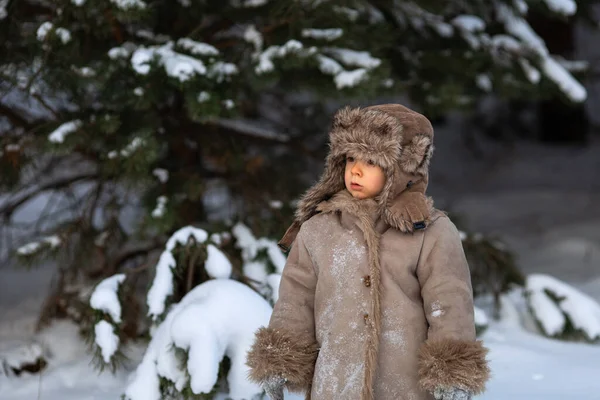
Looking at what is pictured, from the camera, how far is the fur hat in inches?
90.1

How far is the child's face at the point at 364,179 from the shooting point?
2363 mm

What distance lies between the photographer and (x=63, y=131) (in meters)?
3.38

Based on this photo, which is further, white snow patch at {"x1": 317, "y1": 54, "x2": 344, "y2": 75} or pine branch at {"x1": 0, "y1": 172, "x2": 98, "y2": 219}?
pine branch at {"x1": 0, "y1": 172, "x2": 98, "y2": 219}

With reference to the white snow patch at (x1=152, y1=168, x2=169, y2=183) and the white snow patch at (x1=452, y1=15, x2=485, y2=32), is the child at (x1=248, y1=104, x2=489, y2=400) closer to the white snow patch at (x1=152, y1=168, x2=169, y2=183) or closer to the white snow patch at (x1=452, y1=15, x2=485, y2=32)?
the white snow patch at (x1=152, y1=168, x2=169, y2=183)

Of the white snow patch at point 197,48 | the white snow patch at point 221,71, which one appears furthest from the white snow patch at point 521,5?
the white snow patch at point 197,48

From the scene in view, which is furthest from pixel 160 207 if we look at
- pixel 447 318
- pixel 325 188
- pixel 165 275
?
pixel 447 318

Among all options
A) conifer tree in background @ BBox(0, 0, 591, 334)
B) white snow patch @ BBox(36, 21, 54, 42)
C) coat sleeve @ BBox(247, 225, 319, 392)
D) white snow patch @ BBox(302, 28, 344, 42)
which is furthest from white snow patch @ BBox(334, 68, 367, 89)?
white snow patch @ BBox(36, 21, 54, 42)

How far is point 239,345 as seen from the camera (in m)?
3.05

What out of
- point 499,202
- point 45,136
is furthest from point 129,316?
point 499,202

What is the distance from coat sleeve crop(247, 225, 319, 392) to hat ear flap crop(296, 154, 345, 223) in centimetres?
10

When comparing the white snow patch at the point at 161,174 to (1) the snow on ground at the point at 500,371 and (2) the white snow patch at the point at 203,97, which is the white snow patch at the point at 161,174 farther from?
(1) the snow on ground at the point at 500,371

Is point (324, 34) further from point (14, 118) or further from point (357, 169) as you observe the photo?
point (14, 118)

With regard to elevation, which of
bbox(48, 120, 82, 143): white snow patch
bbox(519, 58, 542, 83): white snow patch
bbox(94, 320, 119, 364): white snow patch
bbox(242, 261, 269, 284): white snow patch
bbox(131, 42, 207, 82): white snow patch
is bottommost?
bbox(242, 261, 269, 284): white snow patch

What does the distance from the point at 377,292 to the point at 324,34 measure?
5.60 ft
